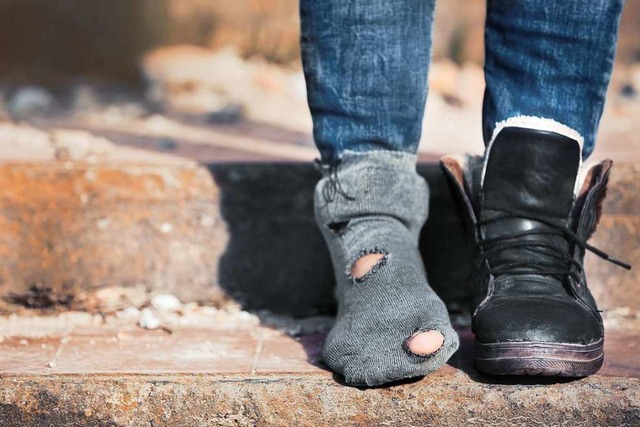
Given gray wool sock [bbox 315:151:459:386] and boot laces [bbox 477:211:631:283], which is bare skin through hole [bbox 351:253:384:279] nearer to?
gray wool sock [bbox 315:151:459:386]

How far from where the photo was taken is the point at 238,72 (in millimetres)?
2336

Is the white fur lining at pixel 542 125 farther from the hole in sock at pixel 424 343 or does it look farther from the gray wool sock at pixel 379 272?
the hole in sock at pixel 424 343

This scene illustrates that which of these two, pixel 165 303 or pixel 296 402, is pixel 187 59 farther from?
pixel 296 402

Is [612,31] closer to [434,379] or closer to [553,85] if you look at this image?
[553,85]

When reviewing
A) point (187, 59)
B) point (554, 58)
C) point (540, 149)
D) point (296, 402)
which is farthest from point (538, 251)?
point (187, 59)

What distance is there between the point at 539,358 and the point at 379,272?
0.68 feet

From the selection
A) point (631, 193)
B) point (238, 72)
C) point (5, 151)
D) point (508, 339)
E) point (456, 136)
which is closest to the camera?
point (508, 339)

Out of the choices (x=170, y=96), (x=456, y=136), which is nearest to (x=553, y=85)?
(x=456, y=136)

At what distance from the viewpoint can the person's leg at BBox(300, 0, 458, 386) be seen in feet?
3.49

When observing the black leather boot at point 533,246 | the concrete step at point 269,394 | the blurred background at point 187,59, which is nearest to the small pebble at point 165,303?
the concrete step at point 269,394

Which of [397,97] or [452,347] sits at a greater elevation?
[397,97]

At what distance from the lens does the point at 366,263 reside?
42.3 inches

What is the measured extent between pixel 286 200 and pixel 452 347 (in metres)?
0.43

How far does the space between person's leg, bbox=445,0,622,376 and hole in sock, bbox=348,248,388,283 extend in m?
0.12
